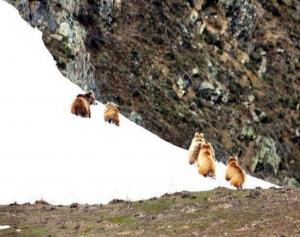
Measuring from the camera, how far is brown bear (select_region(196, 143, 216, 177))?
77.9 feet

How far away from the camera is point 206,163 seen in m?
23.7

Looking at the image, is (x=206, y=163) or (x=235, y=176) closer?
(x=235, y=176)

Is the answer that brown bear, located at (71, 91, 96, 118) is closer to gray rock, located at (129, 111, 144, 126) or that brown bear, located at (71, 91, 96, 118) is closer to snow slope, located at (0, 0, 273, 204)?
snow slope, located at (0, 0, 273, 204)

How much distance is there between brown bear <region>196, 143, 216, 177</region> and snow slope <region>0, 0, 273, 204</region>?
297mm

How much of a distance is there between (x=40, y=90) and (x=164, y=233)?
17.3 meters

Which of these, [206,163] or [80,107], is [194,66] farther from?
[206,163]

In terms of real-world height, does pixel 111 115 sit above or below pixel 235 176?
above

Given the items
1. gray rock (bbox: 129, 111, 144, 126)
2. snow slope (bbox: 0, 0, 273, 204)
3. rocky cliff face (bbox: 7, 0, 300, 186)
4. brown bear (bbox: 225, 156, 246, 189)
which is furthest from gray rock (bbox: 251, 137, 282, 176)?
brown bear (bbox: 225, 156, 246, 189)

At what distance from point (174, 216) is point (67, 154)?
786cm

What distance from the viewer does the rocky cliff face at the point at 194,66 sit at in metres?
42.9

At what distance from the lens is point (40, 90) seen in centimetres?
3025

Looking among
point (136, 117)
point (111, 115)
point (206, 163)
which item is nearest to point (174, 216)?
point (206, 163)

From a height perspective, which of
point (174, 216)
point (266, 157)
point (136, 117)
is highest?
point (136, 117)

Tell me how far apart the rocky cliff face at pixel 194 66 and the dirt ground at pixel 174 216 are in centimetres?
1953
